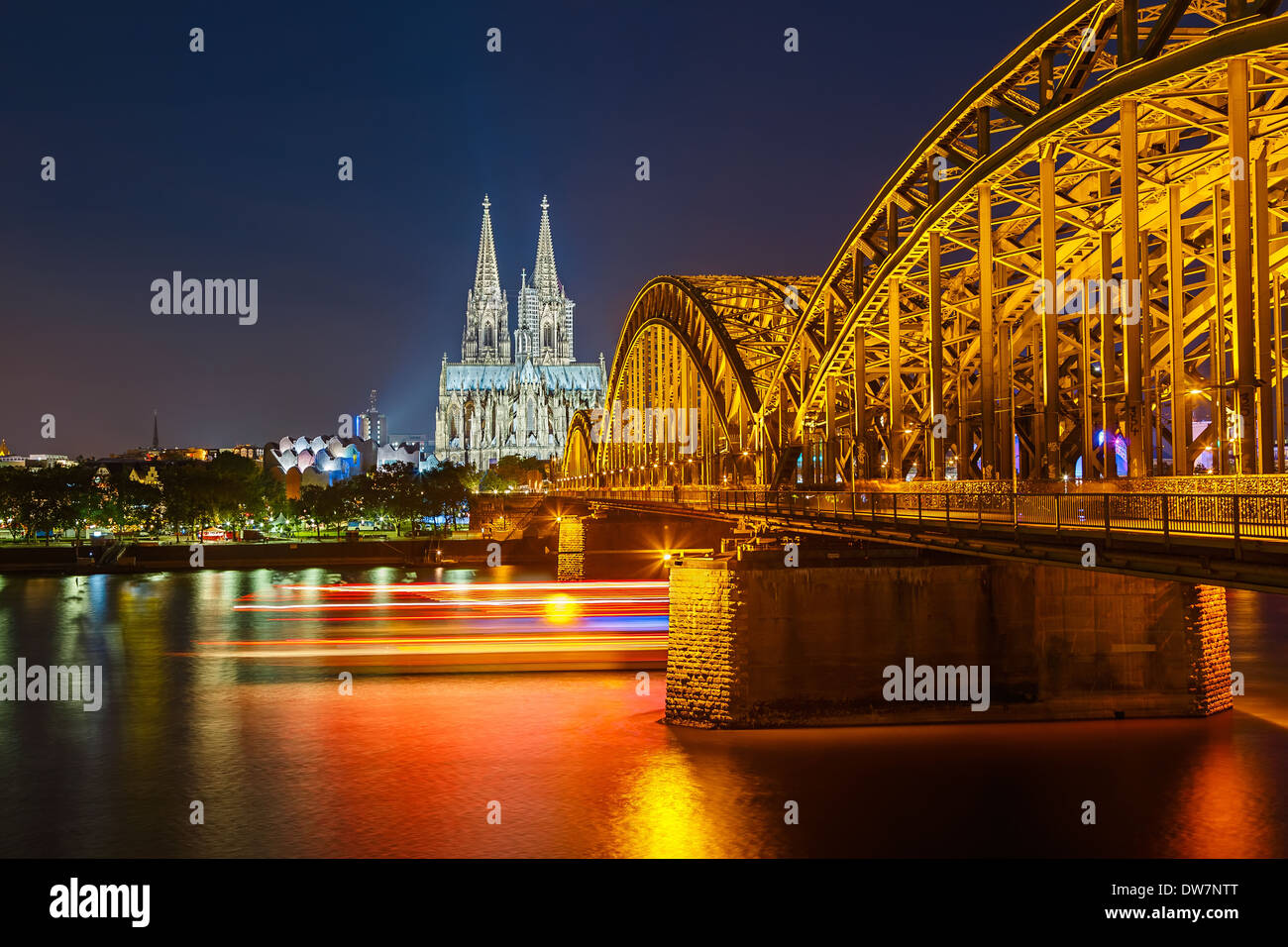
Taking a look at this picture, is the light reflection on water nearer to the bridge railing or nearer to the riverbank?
the bridge railing

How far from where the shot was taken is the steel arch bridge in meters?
22.3

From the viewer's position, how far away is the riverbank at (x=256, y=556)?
9706 centimetres

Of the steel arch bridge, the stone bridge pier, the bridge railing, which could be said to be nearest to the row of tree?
the steel arch bridge

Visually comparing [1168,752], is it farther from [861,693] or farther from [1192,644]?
[861,693]

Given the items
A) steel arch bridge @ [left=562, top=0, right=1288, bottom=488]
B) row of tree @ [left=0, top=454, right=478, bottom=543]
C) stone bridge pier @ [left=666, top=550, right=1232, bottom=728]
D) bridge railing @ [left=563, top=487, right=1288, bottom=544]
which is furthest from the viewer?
row of tree @ [left=0, top=454, right=478, bottom=543]

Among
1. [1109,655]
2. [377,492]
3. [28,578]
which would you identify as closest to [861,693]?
[1109,655]

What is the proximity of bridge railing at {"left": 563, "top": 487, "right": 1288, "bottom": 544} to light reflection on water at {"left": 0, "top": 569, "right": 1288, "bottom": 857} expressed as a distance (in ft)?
18.2

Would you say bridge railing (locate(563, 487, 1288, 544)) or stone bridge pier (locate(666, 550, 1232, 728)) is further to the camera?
stone bridge pier (locate(666, 550, 1232, 728))

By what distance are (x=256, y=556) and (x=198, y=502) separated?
28.6 meters

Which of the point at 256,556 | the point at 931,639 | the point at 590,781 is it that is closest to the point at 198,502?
the point at 256,556

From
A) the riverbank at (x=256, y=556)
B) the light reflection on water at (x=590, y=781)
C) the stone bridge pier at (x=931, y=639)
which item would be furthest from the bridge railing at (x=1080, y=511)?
the riverbank at (x=256, y=556)

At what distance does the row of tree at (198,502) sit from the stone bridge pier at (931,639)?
97843 millimetres

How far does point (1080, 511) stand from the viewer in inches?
832
